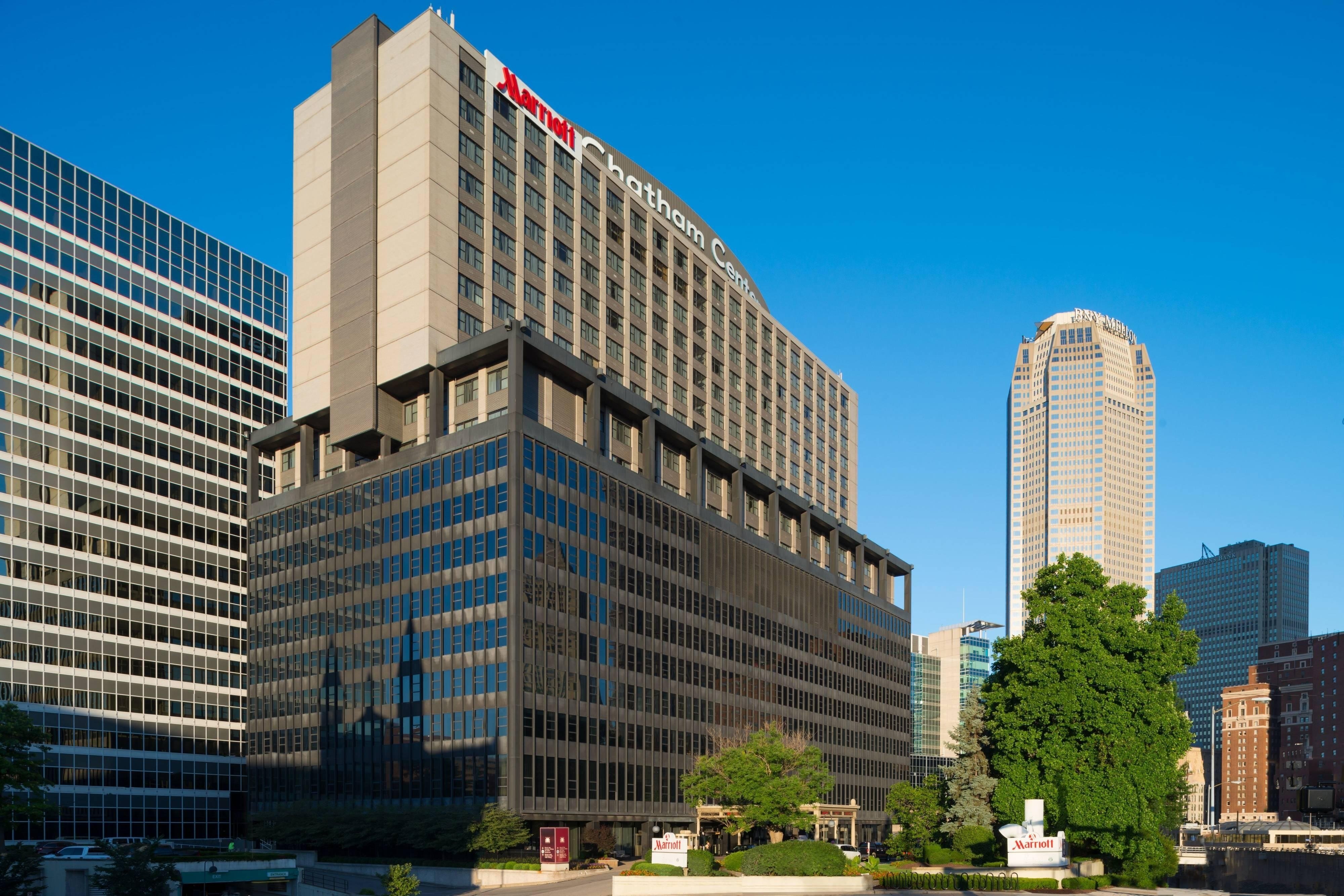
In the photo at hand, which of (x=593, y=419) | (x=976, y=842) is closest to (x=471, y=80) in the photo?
(x=593, y=419)

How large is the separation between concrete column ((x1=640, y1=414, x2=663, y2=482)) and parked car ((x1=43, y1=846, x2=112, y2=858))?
51807mm

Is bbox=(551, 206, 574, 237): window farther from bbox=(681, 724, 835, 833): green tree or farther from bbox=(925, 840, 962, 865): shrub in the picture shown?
bbox=(925, 840, 962, 865): shrub

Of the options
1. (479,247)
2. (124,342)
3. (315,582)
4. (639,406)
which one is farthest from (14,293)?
(639,406)

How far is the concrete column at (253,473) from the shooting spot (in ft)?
392

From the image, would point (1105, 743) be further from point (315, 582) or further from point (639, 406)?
point (315, 582)

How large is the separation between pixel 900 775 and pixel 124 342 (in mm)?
109120

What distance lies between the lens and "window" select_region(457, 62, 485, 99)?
100 m

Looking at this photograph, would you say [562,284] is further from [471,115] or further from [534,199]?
[471,115]

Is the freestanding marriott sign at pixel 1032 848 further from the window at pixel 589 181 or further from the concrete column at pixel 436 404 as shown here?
the window at pixel 589 181

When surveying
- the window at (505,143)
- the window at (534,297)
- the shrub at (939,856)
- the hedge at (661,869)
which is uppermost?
the window at (505,143)

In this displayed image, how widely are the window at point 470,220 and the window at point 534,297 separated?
596 cm

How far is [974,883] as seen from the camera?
6191cm

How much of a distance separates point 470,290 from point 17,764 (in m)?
45.8

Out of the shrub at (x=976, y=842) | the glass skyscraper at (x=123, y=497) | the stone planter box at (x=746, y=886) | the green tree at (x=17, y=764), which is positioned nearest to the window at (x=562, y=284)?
the glass skyscraper at (x=123, y=497)
